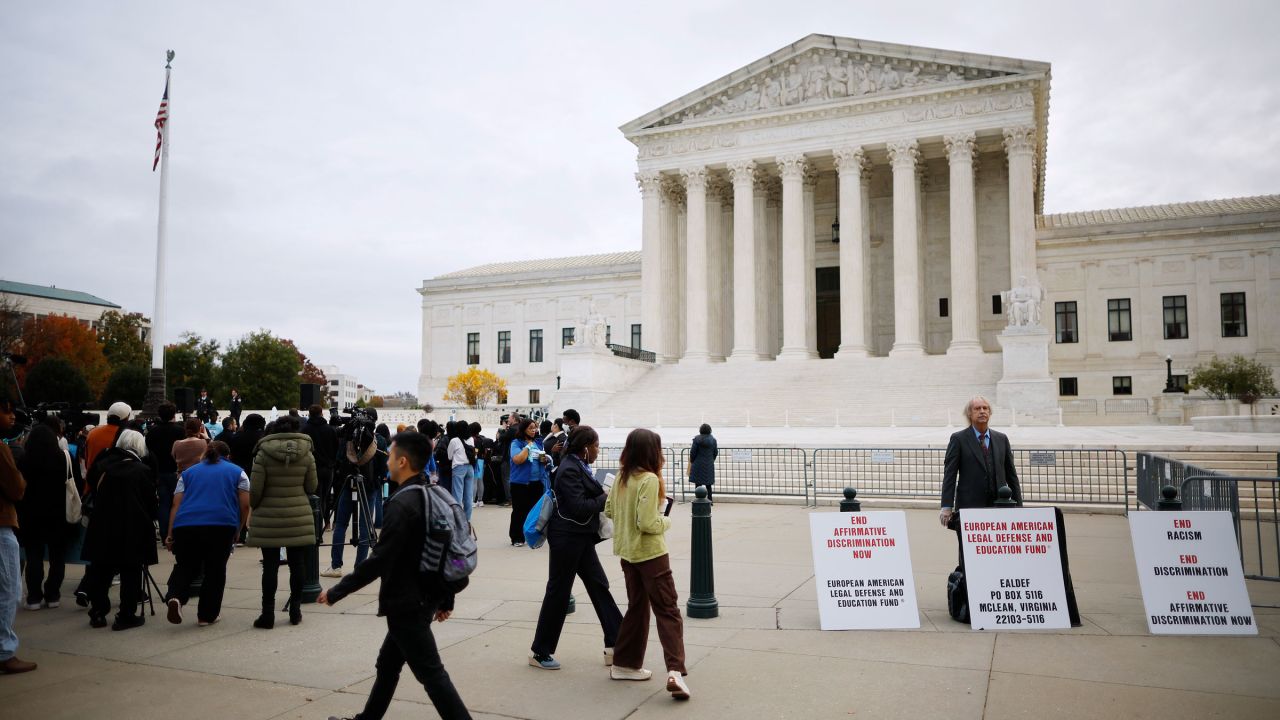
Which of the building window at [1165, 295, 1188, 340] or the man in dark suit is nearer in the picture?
the man in dark suit

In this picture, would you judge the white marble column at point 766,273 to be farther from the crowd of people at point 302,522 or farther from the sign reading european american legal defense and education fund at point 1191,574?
the sign reading european american legal defense and education fund at point 1191,574

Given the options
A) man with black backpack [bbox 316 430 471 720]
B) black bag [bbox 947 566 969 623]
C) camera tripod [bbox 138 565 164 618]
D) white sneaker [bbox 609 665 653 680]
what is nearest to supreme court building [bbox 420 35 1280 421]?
camera tripod [bbox 138 565 164 618]

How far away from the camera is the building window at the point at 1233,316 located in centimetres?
4694

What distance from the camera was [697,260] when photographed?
47.4m

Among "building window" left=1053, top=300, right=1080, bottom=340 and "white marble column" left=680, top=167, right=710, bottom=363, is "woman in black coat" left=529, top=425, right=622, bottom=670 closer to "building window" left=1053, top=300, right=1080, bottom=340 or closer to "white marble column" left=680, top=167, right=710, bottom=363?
"white marble column" left=680, top=167, right=710, bottom=363

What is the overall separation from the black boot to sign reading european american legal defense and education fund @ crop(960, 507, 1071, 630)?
647 cm

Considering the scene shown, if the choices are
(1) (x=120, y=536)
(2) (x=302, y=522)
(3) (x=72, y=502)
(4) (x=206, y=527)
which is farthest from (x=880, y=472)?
(3) (x=72, y=502)

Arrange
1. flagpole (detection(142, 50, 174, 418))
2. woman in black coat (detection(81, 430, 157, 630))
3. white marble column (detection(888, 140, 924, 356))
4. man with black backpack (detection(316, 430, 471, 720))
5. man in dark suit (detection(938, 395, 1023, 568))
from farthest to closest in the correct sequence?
1. white marble column (detection(888, 140, 924, 356))
2. flagpole (detection(142, 50, 174, 418))
3. woman in black coat (detection(81, 430, 157, 630))
4. man in dark suit (detection(938, 395, 1023, 568))
5. man with black backpack (detection(316, 430, 471, 720))

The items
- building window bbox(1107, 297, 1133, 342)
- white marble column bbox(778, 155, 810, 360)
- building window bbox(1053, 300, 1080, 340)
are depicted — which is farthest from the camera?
building window bbox(1053, 300, 1080, 340)

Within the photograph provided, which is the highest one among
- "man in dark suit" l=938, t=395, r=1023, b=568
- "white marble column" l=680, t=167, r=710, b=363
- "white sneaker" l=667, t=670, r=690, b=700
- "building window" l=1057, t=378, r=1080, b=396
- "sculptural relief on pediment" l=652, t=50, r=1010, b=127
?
"sculptural relief on pediment" l=652, t=50, r=1010, b=127

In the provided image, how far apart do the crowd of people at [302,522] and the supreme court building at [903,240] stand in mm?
28396

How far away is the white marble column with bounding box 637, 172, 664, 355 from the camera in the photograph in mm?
48844

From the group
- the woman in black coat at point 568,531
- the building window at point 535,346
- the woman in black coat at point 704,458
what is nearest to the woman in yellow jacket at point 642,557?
the woman in black coat at point 568,531

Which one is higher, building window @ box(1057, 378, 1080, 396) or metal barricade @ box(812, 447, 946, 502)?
building window @ box(1057, 378, 1080, 396)
